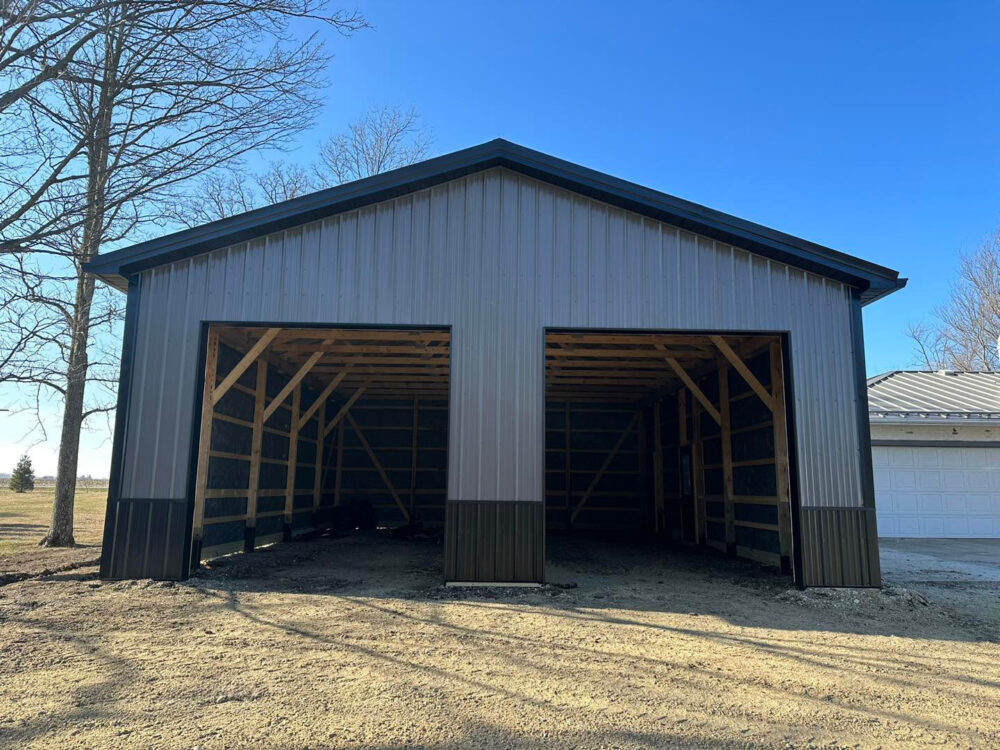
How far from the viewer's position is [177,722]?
3463 millimetres

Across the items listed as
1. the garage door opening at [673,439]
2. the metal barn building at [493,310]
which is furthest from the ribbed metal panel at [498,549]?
the garage door opening at [673,439]

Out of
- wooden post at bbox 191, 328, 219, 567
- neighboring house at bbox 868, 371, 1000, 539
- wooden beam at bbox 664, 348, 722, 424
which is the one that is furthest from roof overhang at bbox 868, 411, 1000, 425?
wooden post at bbox 191, 328, 219, 567

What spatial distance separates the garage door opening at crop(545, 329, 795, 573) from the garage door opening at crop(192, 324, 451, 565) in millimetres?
2964

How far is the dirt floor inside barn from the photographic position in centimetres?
345

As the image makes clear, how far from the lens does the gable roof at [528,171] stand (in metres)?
7.75

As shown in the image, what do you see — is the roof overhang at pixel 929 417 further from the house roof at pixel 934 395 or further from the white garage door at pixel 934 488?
the white garage door at pixel 934 488

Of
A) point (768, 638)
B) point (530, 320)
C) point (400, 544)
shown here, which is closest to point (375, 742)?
point (768, 638)

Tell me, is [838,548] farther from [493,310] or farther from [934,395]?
[934,395]

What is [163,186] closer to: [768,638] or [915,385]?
[768,638]

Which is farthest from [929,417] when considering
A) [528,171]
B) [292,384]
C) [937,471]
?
[292,384]

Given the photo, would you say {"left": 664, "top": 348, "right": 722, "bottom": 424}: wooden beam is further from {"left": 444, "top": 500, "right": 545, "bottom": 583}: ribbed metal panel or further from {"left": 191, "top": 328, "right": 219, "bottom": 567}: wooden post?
{"left": 191, "top": 328, "right": 219, "bottom": 567}: wooden post

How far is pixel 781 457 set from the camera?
8789mm

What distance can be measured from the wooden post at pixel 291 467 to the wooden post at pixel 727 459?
7.96 m

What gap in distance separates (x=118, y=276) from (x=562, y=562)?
23.1ft
